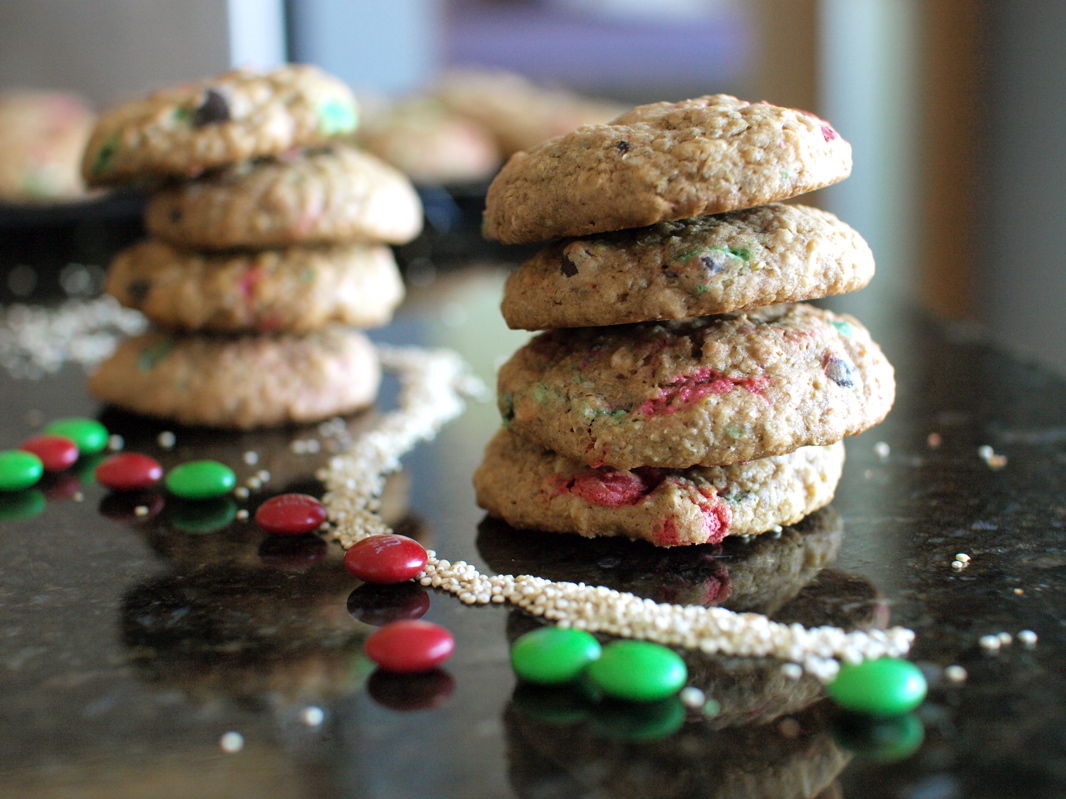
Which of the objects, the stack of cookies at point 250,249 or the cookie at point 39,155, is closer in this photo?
the stack of cookies at point 250,249

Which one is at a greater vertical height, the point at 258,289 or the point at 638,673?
the point at 258,289

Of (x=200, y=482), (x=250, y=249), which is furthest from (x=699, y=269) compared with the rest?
(x=250, y=249)

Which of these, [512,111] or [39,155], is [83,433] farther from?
[512,111]

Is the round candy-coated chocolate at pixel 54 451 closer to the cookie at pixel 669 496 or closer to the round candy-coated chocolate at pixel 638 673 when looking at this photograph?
the cookie at pixel 669 496

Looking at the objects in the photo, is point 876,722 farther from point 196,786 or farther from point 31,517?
point 31,517

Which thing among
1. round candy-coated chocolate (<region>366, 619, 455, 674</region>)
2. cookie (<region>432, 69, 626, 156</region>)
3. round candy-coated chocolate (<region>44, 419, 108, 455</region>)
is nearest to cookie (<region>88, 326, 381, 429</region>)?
round candy-coated chocolate (<region>44, 419, 108, 455</region>)

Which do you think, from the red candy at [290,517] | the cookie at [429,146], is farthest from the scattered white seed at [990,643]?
the cookie at [429,146]
